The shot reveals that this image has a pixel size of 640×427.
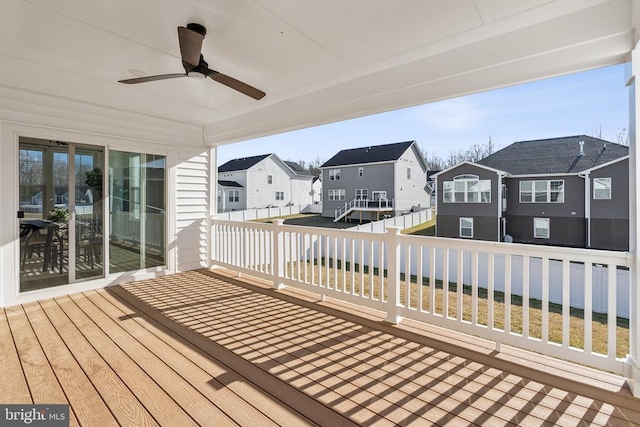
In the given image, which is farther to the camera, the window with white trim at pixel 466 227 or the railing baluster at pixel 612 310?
the window with white trim at pixel 466 227

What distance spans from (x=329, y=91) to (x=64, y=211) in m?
3.70

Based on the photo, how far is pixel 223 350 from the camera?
8.51ft

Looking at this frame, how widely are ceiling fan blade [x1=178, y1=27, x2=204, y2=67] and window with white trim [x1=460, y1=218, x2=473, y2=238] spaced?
2926 millimetres

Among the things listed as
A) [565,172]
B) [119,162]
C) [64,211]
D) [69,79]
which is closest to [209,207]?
[119,162]

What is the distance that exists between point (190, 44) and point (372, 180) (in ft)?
24.1

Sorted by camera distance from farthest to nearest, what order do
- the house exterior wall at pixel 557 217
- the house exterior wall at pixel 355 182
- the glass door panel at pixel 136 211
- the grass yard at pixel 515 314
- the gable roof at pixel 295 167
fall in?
the gable roof at pixel 295 167
the house exterior wall at pixel 355 182
the glass door panel at pixel 136 211
the grass yard at pixel 515 314
the house exterior wall at pixel 557 217

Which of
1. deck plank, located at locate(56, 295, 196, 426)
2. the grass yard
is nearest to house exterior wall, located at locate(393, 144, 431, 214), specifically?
the grass yard

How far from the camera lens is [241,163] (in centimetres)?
1817

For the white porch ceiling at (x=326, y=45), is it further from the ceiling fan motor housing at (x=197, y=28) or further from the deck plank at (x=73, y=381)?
the deck plank at (x=73, y=381)

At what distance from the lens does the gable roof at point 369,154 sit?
32.6 feet

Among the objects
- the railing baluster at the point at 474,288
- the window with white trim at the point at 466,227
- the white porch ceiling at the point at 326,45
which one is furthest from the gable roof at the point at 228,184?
the railing baluster at the point at 474,288

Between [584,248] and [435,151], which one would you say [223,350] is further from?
[435,151]

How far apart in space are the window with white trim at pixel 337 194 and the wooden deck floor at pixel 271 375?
18.7 ft

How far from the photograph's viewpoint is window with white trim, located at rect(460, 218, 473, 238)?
3.21 m
